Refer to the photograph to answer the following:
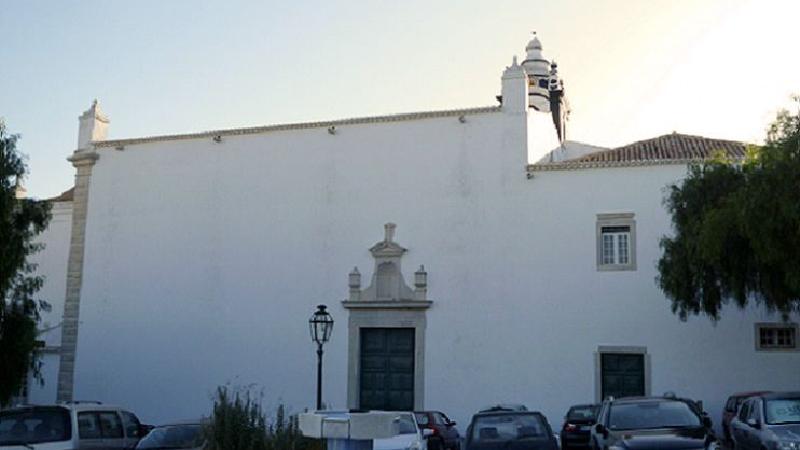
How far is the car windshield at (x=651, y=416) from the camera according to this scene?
12.0m

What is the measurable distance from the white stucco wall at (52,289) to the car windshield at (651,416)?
17.6m

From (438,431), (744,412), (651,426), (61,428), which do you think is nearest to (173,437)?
(61,428)

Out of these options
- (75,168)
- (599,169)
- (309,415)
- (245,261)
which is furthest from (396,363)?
(309,415)

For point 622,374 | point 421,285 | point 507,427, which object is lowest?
point 507,427

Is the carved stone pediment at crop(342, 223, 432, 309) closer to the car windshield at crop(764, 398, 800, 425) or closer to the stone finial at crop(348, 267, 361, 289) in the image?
the stone finial at crop(348, 267, 361, 289)

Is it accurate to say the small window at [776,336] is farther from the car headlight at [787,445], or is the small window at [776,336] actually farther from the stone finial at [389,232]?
the car headlight at [787,445]

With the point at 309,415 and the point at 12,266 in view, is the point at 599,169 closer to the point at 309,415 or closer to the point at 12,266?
the point at 12,266

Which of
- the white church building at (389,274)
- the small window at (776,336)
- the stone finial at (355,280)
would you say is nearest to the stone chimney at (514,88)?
the white church building at (389,274)

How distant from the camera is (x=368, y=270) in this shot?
898 inches

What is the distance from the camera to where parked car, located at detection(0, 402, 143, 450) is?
12016mm

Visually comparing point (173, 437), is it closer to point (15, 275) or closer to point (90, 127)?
point (15, 275)

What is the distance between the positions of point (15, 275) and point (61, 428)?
16.3 ft

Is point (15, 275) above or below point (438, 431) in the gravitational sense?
above

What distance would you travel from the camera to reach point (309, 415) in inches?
268
